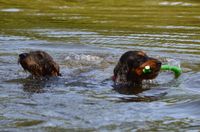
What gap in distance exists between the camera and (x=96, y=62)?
12.0 meters

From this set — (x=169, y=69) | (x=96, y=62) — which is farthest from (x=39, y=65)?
(x=169, y=69)

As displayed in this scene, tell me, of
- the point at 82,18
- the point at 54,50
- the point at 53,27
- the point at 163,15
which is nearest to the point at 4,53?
the point at 54,50

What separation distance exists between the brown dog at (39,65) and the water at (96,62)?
196mm

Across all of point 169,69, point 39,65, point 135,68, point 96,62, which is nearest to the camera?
point 135,68

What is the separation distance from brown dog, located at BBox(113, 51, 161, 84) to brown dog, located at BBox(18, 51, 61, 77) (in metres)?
1.06

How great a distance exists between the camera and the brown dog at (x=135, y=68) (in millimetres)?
9750

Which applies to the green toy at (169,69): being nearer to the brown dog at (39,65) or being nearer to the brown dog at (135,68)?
the brown dog at (135,68)

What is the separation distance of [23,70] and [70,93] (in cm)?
219

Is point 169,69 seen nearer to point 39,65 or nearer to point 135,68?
point 135,68

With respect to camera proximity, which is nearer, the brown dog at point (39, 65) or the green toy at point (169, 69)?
the green toy at point (169, 69)

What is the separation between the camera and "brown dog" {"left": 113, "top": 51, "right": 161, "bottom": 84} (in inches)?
384

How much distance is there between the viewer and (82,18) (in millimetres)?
17156

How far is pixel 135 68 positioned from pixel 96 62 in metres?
2.07

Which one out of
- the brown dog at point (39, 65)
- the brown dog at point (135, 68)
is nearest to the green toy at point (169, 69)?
the brown dog at point (135, 68)
